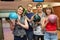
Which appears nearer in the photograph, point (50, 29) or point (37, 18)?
point (50, 29)

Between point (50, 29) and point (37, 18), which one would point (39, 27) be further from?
point (50, 29)

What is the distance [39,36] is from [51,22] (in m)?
0.73

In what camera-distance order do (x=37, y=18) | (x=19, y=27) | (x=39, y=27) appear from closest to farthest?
(x=19, y=27)
(x=37, y=18)
(x=39, y=27)

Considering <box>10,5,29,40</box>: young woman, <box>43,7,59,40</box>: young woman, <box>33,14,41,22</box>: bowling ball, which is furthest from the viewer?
<box>33,14,41,22</box>: bowling ball

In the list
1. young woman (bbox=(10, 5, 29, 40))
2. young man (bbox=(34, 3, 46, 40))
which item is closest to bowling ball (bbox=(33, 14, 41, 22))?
young man (bbox=(34, 3, 46, 40))

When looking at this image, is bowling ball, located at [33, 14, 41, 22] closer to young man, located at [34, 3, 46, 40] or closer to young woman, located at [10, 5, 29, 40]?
young man, located at [34, 3, 46, 40]

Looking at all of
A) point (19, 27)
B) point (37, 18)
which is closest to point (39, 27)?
point (37, 18)

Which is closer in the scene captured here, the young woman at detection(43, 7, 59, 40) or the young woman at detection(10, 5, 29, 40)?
the young woman at detection(43, 7, 59, 40)

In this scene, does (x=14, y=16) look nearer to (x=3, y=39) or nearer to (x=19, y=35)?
(x=19, y=35)

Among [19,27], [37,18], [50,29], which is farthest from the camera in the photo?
[37,18]

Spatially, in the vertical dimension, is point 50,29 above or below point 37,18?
below

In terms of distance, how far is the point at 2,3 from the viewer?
8359mm

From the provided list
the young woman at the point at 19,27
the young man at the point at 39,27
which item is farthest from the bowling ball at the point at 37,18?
the young woman at the point at 19,27

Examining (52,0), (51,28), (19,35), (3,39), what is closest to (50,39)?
(51,28)
